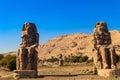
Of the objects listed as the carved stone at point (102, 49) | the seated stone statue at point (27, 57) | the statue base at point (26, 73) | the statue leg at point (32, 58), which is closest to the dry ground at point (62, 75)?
the statue base at point (26, 73)

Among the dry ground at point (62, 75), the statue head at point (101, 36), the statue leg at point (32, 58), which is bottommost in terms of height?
the dry ground at point (62, 75)

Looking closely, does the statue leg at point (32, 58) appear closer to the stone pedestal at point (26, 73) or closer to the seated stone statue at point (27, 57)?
the seated stone statue at point (27, 57)

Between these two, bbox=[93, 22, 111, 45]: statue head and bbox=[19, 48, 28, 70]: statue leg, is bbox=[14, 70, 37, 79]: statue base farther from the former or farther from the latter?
bbox=[93, 22, 111, 45]: statue head

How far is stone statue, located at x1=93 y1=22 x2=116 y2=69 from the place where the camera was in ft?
107

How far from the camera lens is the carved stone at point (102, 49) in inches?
1282

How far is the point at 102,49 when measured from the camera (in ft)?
109

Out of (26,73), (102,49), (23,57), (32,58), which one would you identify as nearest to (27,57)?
(23,57)

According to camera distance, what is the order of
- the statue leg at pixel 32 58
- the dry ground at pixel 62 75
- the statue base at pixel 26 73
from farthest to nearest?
the statue leg at pixel 32 58 → the statue base at pixel 26 73 → the dry ground at pixel 62 75

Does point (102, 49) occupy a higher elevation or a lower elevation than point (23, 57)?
higher

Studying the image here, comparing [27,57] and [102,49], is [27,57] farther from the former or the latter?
[102,49]

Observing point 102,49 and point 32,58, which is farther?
point 32,58

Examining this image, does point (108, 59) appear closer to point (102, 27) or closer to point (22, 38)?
point (102, 27)

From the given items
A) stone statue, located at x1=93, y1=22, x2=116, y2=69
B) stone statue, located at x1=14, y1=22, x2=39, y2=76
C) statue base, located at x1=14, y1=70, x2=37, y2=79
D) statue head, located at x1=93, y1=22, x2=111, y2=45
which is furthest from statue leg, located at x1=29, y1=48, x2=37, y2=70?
statue head, located at x1=93, y1=22, x2=111, y2=45

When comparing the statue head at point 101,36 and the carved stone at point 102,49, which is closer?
the carved stone at point 102,49
